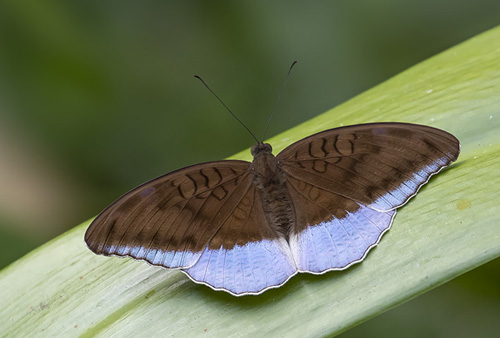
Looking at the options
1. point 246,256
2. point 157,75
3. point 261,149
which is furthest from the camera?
point 157,75

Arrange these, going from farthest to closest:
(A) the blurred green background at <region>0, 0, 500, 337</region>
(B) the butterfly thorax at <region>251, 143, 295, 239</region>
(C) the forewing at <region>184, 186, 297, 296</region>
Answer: (A) the blurred green background at <region>0, 0, 500, 337</region> < (B) the butterfly thorax at <region>251, 143, 295, 239</region> < (C) the forewing at <region>184, 186, 297, 296</region>

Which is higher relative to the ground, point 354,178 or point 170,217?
point 170,217

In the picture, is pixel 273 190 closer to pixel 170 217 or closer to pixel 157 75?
pixel 170 217

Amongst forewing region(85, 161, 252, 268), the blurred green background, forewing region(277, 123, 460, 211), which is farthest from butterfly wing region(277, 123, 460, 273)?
the blurred green background

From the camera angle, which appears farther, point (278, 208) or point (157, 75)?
point (157, 75)

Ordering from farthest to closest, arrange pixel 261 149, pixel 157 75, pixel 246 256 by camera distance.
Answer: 1. pixel 157 75
2. pixel 261 149
3. pixel 246 256

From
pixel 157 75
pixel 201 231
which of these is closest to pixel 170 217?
pixel 201 231

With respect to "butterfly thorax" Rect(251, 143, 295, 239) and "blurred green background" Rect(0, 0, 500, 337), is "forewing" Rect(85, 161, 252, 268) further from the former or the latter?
"blurred green background" Rect(0, 0, 500, 337)

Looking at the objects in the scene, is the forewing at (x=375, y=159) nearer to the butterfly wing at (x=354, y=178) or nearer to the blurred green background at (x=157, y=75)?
the butterfly wing at (x=354, y=178)
